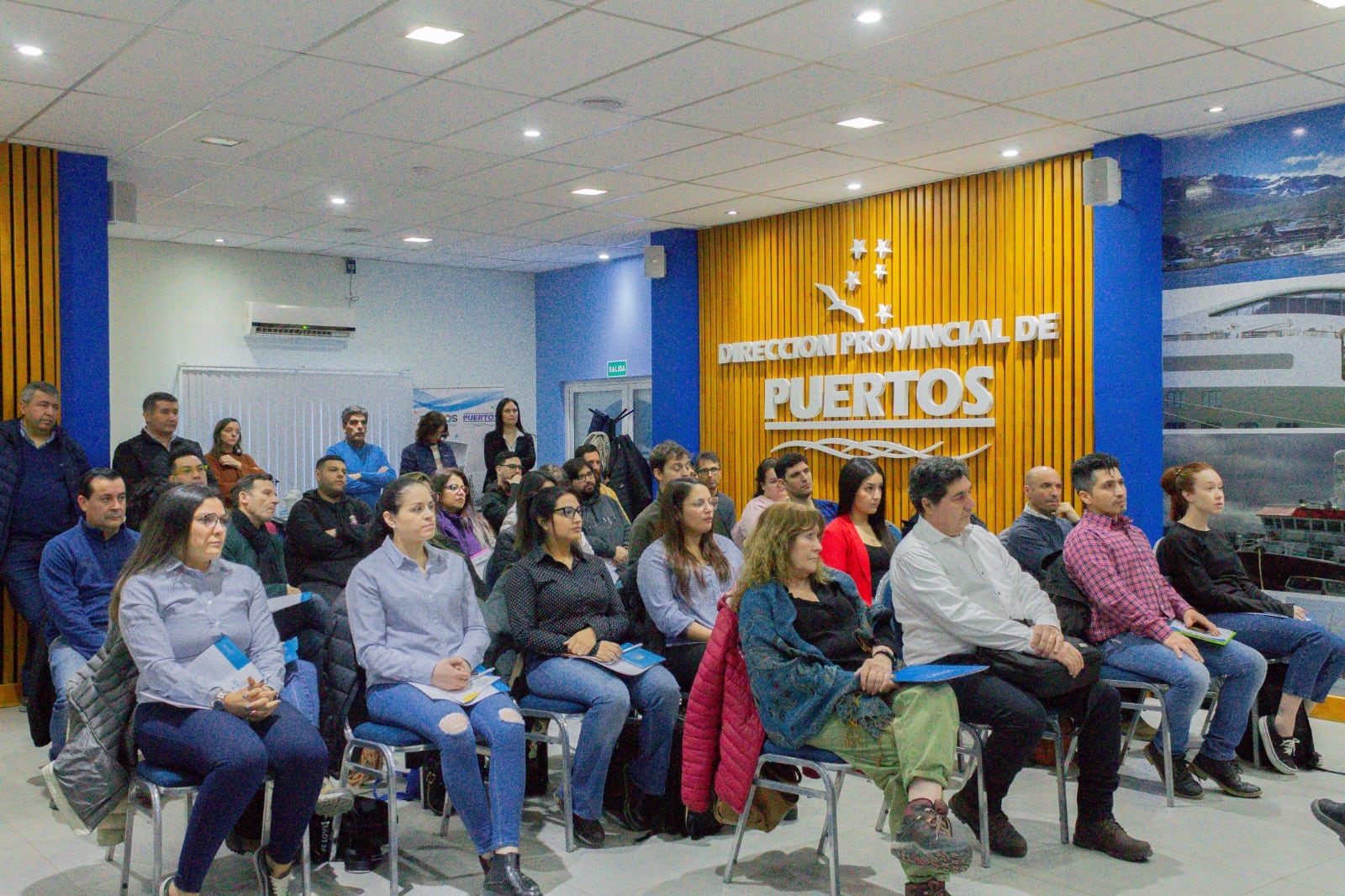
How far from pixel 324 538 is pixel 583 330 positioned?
6984 mm

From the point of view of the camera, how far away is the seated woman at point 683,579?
4863 millimetres

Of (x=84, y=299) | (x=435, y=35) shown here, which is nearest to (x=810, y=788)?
(x=435, y=35)

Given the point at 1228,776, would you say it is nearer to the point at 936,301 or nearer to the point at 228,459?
the point at 936,301

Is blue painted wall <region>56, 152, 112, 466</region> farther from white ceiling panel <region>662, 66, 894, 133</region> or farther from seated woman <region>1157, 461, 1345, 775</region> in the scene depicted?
seated woman <region>1157, 461, 1345, 775</region>

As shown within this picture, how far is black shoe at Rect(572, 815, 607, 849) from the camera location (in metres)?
4.54

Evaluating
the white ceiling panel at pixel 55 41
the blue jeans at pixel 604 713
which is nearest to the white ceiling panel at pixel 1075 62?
the blue jeans at pixel 604 713

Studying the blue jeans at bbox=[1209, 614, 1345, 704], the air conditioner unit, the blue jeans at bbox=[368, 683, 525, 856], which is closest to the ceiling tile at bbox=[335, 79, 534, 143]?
the blue jeans at bbox=[368, 683, 525, 856]

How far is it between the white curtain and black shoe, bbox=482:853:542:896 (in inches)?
319

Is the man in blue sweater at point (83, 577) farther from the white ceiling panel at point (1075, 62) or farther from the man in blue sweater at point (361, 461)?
the white ceiling panel at point (1075, 62)

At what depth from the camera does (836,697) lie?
3869 mm

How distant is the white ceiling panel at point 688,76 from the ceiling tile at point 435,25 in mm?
Answer: 752

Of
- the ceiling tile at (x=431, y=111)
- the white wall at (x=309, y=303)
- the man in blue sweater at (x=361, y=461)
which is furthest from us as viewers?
the white wall at (x=309, y=303)

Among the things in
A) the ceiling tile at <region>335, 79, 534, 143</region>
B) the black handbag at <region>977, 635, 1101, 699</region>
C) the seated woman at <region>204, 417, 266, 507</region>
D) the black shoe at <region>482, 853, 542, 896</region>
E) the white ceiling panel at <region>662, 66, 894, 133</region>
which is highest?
the ceiling tile at <region>335, 79, 534, 143</region>

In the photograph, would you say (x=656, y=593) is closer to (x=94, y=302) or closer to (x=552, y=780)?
(x=552, y=780)
